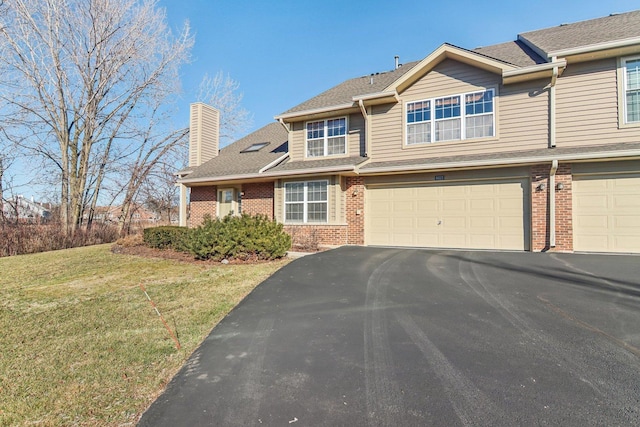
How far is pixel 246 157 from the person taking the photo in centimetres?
1527

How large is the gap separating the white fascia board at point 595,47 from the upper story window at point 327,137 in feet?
22.0

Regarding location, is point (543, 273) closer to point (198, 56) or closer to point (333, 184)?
point (333, 184)

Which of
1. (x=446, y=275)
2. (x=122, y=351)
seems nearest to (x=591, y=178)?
(x=446, y=275)

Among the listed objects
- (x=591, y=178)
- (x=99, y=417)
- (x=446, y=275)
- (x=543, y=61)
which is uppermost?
(x=543, y=61)

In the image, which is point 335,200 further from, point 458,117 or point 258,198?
point 458,117

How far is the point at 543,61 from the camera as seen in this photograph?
9891mm

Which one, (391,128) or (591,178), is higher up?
(391,128)

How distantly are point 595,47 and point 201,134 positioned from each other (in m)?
15.4

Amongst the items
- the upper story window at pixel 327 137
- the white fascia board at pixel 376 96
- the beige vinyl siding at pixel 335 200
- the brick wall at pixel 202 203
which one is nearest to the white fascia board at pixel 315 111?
the white fascia board at pixel 376 96

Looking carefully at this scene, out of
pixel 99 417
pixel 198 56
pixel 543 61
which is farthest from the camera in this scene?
pixel 198 56

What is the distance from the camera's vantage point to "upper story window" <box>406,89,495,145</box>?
10469 mm

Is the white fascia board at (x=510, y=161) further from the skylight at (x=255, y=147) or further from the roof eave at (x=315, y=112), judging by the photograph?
the skylight at (x=255, y=147)

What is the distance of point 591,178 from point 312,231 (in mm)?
8366

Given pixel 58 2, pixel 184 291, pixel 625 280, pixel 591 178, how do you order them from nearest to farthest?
pixel 625 280
pixel 184 291
pixel 591 178
pixel 58 2
